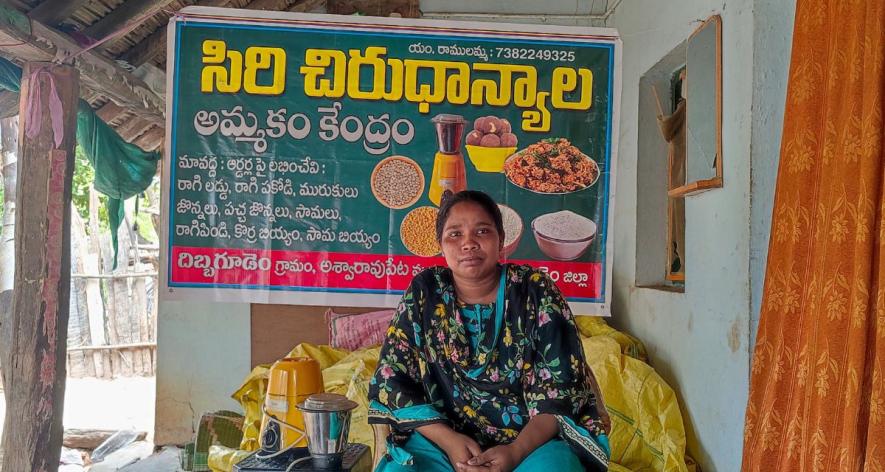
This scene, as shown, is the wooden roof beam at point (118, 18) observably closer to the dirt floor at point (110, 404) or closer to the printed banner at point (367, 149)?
the printed banner at point (367, 149)

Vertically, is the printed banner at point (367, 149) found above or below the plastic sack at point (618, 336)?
above

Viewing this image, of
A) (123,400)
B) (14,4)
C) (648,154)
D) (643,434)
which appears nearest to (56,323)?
(14,4)

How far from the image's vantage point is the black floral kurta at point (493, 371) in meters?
2.11

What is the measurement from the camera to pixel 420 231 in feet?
10.6

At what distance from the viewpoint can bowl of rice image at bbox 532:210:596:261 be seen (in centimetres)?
320

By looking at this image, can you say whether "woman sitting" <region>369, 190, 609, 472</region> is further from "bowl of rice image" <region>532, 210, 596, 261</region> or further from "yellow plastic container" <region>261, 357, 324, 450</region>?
"bowl of rice image" <region>532, 210, 596, 261</region>

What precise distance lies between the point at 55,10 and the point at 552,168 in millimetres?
2672

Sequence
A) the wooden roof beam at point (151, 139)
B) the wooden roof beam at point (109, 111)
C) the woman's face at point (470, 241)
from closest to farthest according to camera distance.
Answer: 1. the woman's face at point (470, 241)
2. the wooden roof beam at point (109, 111)
3. the wooden roof beam at point (151, 139)

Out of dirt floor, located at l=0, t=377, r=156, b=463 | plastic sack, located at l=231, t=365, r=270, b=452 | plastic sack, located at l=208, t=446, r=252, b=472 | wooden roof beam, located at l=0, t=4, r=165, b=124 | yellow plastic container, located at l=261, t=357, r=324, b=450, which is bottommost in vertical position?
dirt floor, located at l=0, t=377, r=156, b=463

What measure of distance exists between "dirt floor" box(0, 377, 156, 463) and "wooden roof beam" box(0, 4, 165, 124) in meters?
3.25

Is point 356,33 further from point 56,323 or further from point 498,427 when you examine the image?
point 56,323

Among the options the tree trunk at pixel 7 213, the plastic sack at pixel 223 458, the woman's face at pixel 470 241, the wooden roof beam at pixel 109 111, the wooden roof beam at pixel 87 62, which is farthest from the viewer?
the wooden roof beam at pixel 109 111

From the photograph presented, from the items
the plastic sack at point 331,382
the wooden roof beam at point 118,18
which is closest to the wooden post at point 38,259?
the wooden roof beam at point 118,18

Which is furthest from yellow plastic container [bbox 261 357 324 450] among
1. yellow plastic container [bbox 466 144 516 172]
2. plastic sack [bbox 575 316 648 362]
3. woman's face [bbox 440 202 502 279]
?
plastic sack [bbox 575 316 648 362]
